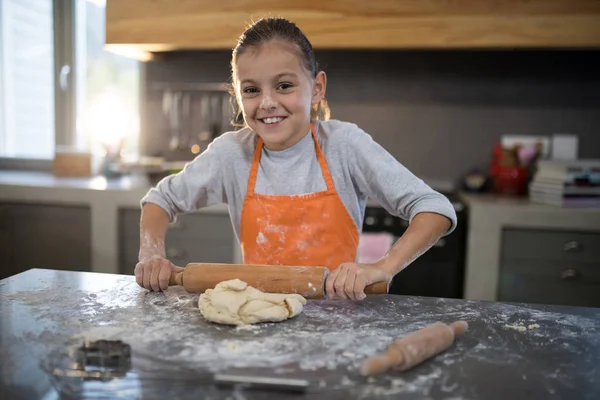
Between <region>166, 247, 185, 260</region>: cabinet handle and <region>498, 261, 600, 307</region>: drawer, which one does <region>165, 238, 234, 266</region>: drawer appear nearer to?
<region>166, 247, 185, 260</region>: cabinet handle

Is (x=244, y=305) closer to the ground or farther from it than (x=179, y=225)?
farther from it

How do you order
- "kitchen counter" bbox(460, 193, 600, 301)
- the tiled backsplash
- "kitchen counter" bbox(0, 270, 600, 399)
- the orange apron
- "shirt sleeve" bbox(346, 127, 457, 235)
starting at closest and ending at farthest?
1. "kitchen counter" bbox(0, 270, 600, 399)
2. "shirt sleeve" bbox(346, 127, 457, 235)
3. the orange apron
4. "kitchen counter" bbox(460, 193, 600, 301)
5. the tiled backsplash

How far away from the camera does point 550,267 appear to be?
84.6 inches

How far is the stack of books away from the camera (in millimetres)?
2260

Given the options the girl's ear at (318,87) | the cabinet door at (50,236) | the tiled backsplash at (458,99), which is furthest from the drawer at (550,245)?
the cabinet door at (50,236)

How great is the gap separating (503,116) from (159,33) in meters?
1.63

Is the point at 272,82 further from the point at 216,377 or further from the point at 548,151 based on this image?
the point at 548,151

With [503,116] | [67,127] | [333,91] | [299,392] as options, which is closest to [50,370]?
[299,392]

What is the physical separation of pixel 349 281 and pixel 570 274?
1503mm

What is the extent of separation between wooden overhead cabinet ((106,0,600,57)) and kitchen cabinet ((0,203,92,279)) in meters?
0.81

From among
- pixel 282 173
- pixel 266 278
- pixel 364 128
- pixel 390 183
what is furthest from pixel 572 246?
pixel 266 278

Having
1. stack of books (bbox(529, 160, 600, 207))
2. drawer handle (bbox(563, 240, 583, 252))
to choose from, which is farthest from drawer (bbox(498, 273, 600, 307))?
stack of books (bbox(529, 160, 600, 207))

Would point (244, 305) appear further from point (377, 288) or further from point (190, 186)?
point (190, 186)

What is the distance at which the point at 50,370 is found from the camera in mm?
707
